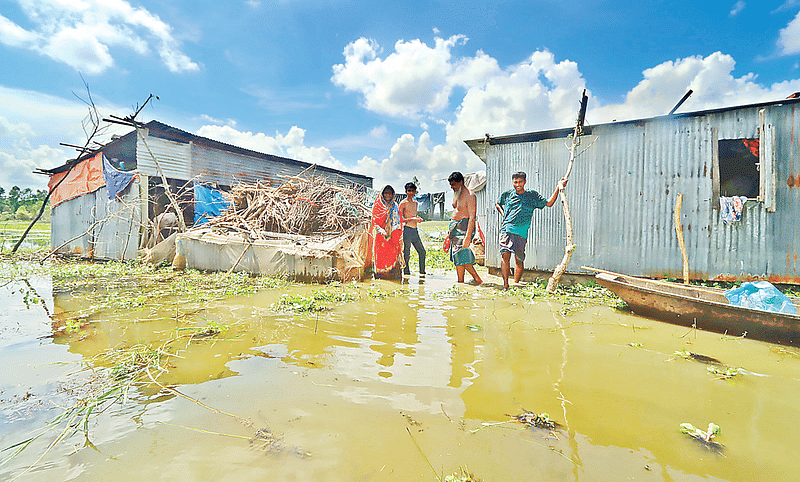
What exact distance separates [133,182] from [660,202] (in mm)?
13327

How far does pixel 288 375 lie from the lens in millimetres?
2676

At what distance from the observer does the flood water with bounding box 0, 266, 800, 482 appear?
5.53 feet

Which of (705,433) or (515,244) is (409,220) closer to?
(515,244)

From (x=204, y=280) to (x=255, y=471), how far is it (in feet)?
20.4

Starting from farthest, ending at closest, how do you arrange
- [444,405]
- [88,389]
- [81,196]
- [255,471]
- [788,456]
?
[81,196]
[88,389]
[444,405]
[788,456]
[255,471]

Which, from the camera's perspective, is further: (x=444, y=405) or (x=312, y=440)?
(x=444, y=405)

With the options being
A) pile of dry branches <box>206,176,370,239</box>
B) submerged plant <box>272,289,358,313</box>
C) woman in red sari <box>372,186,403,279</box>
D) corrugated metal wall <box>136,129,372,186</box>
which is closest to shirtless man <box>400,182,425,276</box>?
woman in red sari <box>372,186,403,279</box>

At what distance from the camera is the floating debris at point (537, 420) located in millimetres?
1995

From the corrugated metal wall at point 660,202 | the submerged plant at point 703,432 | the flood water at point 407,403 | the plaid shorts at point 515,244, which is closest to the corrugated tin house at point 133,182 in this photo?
the plaid shorts at point 515,244

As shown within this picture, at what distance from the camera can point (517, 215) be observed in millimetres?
6375

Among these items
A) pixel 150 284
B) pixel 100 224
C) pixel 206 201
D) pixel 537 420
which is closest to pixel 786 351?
pixel 537 420

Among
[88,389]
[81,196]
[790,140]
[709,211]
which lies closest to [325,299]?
[88,389]

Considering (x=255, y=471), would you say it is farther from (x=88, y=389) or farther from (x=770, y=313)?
(x=770, y=313)

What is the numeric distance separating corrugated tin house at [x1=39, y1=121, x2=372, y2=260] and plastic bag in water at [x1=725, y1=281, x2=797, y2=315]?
8782 mm
